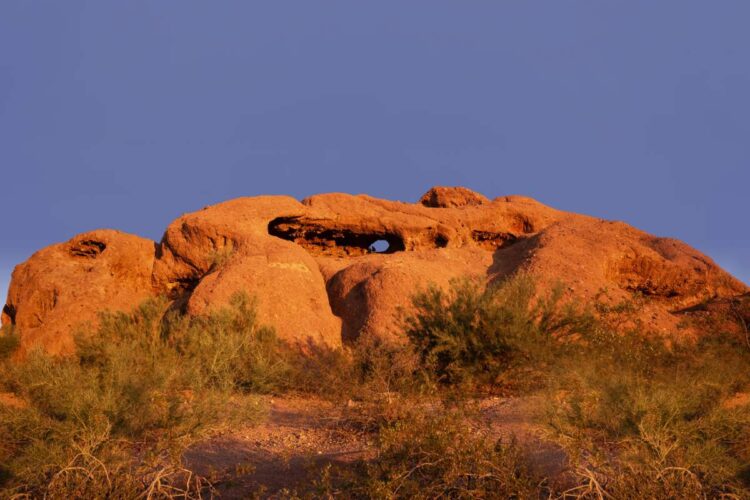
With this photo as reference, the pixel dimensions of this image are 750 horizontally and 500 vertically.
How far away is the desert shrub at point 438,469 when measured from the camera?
173 inches

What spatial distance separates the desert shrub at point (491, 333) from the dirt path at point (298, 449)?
1.26 m

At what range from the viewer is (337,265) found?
16375 mm

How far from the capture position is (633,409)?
222 inches

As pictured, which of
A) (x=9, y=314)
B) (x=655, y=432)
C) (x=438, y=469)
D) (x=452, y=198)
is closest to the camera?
(x=438, y=469)

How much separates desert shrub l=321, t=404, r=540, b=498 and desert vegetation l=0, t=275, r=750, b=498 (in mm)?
15

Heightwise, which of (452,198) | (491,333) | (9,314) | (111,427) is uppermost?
(452,198)

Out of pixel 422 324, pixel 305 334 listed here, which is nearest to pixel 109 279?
pixel 305 334

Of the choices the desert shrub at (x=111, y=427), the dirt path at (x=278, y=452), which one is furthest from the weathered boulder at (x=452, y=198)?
the dirt path at (x=278, y=452)

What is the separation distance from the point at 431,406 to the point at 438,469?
306 cm

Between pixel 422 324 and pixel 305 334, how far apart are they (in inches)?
114

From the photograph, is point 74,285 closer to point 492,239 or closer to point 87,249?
point 87,249

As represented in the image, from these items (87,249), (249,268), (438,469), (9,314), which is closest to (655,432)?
(438,469)

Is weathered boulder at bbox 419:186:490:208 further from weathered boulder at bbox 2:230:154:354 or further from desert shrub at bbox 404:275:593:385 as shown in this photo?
desert shrub at bbox 404:275:593:385

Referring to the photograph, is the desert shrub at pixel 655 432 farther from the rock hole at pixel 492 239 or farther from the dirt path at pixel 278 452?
the rock hole at pixel 492 239
